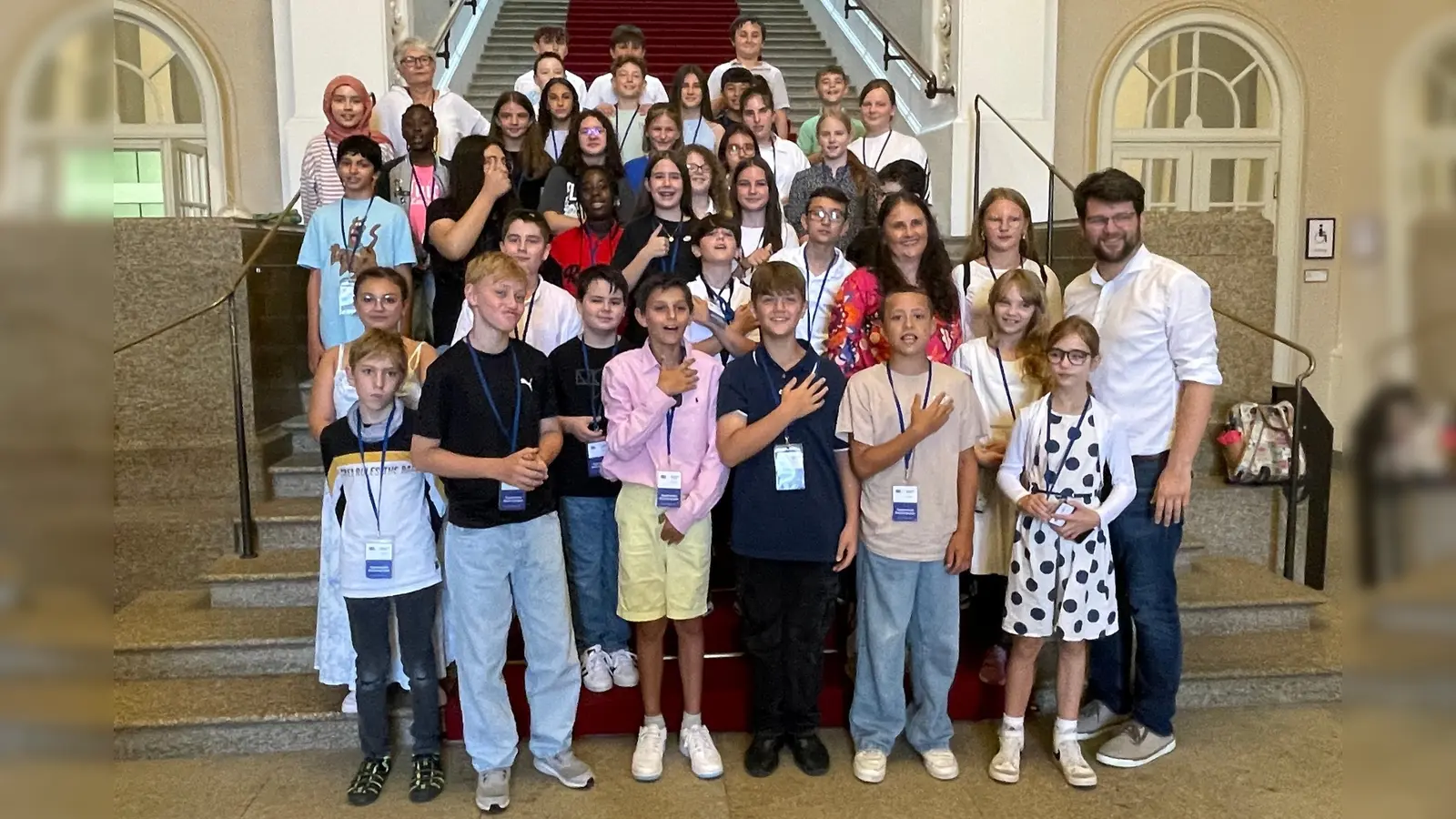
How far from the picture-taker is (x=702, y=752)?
3.68 meters

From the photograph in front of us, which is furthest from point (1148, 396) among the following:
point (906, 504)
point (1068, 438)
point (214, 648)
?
point (214, 648)

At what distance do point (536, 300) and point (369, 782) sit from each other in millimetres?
1860

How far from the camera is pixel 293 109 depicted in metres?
8.20

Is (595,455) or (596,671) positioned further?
(596,671)

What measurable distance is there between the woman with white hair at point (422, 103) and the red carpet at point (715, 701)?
9.83ft

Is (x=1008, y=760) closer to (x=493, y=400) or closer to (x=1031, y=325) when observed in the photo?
(x=1031, y=325)

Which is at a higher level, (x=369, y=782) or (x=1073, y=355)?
(x=1073, y=355)

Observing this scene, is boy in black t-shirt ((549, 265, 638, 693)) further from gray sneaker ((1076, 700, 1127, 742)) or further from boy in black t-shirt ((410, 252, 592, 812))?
gray sneaker ((1076, 700, 1127, 742))

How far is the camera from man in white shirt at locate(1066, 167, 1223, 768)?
11.7 feet

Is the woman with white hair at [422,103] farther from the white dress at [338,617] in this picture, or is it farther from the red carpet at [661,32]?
the red carpet at [661,32]

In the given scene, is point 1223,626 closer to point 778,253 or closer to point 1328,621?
point 1328,621

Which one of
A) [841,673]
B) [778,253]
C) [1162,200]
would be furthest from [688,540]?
[1162,200]

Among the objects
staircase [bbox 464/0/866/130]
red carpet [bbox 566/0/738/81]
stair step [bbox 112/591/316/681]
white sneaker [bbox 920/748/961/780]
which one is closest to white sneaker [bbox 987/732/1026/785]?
white sneaker [bbox 920/748/961/780]
